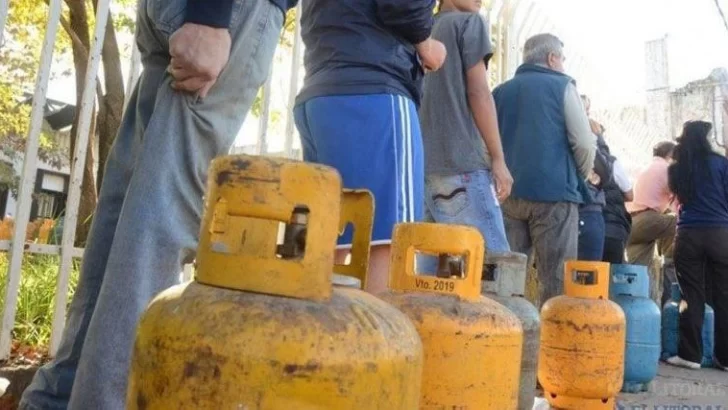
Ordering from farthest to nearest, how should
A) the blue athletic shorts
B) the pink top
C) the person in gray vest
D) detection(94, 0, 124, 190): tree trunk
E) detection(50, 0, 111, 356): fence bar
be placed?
1. the pink top
2. detection(94, 0, 124, 190): tree trunk
3. the person in gray vest
4. detection(50, 0, 111, 356): fence bar
5. the blue athletic shorts

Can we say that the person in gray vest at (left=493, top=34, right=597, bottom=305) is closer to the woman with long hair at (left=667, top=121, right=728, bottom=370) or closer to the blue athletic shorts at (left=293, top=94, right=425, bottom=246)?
the blue athletic shorts at (left=293, top=94, right=425, bottom=246)

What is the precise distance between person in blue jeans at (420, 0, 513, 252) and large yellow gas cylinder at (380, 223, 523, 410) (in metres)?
1.10

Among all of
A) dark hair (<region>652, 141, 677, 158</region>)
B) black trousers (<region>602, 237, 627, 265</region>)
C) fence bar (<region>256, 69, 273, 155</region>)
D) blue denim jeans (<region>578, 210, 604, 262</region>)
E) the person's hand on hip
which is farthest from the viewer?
dark hair (<region>652, 141, 677, 158</region>)

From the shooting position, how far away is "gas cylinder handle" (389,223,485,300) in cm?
167

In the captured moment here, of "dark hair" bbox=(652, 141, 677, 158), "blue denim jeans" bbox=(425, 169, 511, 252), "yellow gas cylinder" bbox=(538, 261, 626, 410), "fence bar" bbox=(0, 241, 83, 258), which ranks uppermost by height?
"dark hair" bbox=(652, 141, 677, 158)

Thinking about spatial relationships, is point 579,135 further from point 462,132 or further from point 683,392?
point 683,392

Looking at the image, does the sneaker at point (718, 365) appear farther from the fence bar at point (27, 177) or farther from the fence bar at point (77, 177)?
the fence bar at point (27, 177)

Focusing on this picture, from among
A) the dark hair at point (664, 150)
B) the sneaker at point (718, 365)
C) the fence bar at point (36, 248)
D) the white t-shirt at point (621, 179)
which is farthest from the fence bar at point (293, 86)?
the sneaker at point (718, 365)

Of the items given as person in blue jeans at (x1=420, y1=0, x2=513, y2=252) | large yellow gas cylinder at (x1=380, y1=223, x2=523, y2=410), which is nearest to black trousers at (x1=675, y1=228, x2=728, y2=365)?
person in blue jeans at (x1=420, y1=0, x2=513, y2=252)

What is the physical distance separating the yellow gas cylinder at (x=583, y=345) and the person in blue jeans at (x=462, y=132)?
0.77m

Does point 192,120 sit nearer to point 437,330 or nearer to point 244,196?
point 244,196

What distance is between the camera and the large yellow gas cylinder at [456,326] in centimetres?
157

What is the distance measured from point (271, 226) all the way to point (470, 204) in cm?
183

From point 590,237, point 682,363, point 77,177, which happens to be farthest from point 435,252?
point 682,363
